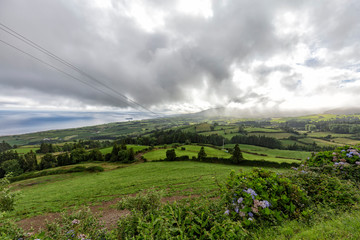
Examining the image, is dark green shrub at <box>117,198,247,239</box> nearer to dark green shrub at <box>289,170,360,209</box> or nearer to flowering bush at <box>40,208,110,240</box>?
flowering bush at <box>40,208,110,240</box>

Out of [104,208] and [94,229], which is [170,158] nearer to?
[104,208]

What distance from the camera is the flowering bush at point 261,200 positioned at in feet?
9.98

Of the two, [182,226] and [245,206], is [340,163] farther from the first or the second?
[182,226]

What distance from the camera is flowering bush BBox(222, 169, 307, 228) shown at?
9.98ft

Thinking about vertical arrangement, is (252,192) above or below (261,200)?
above

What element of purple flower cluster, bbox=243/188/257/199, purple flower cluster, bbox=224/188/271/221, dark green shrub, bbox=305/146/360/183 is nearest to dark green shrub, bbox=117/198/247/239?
purple flower cluster, bbox=224/188/271/221

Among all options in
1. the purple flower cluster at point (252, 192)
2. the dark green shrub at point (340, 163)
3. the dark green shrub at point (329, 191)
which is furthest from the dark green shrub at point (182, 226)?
the dark green shrub at point (340, 163)

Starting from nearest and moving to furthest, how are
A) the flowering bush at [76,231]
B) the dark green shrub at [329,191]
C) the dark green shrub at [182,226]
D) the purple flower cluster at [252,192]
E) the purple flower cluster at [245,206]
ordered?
the dark green shrub at [182,226], the flowering bush at [76,231], the purple flower cluster at [245,206], the purple flower cluster at [252,192], the dark green shrub at [329,191]

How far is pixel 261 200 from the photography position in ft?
10.8

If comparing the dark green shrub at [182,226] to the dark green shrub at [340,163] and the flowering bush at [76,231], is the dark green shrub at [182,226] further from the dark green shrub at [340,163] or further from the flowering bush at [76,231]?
the dark green shrub at [340,163]

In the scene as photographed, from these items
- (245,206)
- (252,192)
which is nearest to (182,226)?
(245,206)

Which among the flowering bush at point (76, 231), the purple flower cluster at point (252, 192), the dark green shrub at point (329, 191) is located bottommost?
the dark green shrub at point (329, 191)

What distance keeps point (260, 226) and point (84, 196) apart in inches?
796

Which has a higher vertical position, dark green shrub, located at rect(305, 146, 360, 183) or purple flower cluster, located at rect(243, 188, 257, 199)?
purple flower cluster, located at rect(243, 188, 257, 199)
